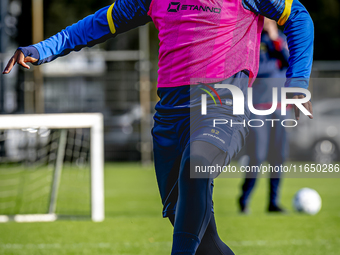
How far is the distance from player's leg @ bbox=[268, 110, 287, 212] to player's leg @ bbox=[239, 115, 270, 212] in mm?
80

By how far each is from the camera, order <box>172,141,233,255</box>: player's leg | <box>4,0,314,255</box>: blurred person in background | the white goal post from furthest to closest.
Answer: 1. the white goal post
2. <box>4,0,314,255</box>: blurred person in background
3. <box>172,141,233,255</box>: player's leg

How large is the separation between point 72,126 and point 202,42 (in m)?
4.08

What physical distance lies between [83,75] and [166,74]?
12957 mm

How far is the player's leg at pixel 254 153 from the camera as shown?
6500mm

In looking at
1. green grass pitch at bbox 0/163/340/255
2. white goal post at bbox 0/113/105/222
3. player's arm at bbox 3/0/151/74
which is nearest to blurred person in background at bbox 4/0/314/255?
player's arm at bbox 3/0/151/74

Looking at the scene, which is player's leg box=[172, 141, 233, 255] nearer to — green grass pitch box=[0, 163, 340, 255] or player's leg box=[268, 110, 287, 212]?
green grass pitch box=[0, 163, 340, 255]

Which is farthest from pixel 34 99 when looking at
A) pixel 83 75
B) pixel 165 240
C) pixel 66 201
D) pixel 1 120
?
pixel 165 240

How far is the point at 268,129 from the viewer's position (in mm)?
6738

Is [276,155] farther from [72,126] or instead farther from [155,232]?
[72,126]

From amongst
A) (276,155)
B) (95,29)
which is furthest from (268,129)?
(95,29)

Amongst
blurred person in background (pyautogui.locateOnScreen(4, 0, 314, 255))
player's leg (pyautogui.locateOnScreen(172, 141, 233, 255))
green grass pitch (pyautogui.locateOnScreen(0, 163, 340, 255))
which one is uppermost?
blurred person in background (pyautogui.locateOnScreen(4, 0, 314, 255))

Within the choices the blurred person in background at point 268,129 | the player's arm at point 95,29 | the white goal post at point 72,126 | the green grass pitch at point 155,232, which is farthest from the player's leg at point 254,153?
the player's arm at point 95,29

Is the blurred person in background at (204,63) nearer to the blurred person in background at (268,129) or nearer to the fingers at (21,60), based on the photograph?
the fingers at (21,60)

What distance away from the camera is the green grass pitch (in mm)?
4723
